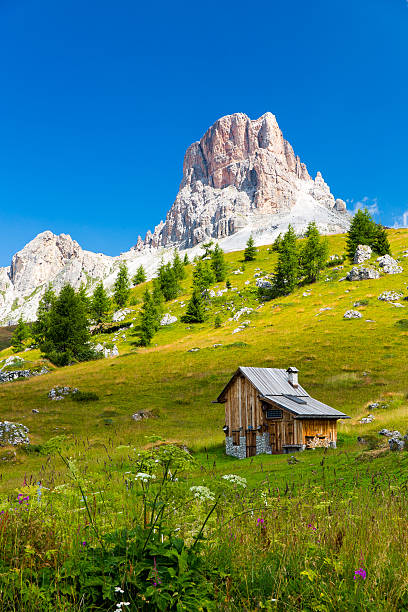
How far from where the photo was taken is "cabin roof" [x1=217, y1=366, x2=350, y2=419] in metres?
26.7

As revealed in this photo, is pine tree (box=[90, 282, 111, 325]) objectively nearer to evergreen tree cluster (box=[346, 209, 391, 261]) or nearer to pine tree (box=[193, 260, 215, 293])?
pine tree (box=[193, 260, 215, 293])

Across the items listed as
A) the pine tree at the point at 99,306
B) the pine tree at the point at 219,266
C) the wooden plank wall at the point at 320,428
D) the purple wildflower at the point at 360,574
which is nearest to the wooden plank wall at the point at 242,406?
the wooden plank wall at the point at 320,428

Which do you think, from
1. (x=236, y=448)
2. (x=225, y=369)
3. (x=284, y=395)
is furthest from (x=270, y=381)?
(x=225, y=369)

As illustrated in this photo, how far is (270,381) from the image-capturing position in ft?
103

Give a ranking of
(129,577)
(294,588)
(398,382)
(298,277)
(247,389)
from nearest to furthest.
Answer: (129,577)
(294,588)
(247,389)
(398,382)
(298,277)

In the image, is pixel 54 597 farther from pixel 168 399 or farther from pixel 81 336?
pixel 81 336

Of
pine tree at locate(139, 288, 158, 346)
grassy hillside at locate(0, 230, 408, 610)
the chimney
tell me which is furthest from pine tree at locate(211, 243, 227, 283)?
the chimney

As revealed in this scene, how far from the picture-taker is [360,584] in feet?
11.0

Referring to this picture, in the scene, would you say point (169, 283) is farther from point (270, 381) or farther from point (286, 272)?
point (270, 381)

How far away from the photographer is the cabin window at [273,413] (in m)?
27.9

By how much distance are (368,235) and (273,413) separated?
76.8 meters

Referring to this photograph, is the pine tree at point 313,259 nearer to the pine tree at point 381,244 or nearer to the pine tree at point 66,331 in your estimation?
the pine tree at point 381,244

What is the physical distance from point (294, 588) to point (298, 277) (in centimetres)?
9126

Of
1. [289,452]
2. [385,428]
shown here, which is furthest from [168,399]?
[385,428]
